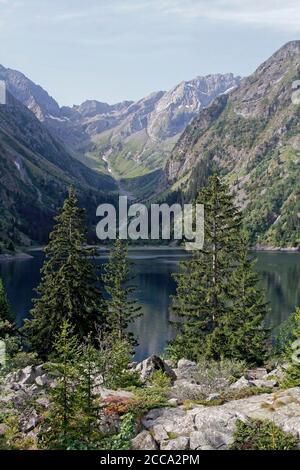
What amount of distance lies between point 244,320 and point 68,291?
17868 millimetres

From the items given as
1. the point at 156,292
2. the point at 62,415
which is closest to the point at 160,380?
the point at 62,415

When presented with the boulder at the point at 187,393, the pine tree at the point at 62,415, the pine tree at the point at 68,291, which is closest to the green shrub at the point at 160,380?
the boulder at the point at 187,393

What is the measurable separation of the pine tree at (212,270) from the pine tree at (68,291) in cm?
952

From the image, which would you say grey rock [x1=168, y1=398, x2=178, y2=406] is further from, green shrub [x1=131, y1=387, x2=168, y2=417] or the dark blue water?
the dark blue water

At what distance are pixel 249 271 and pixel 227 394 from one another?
3029 cm

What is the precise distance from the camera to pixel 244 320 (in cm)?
4888

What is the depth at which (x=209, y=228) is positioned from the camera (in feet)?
150

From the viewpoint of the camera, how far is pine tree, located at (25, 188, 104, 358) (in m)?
46.7

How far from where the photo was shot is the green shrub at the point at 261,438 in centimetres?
1627

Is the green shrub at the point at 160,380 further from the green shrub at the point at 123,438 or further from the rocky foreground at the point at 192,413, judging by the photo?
the green shrub at the point at 123,438

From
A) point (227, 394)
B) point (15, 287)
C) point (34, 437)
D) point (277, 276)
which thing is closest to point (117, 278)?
point (227, 394)

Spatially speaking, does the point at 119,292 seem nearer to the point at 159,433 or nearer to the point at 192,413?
the point at 192,413

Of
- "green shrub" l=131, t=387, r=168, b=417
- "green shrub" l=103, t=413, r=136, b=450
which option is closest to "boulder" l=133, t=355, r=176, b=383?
"green shrub" l=131, t=387, r=168, b=417
